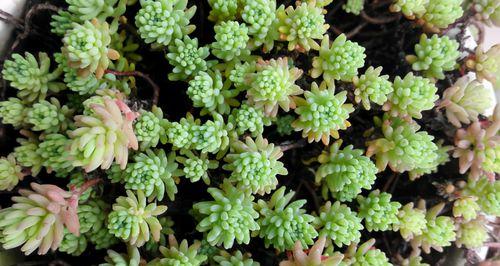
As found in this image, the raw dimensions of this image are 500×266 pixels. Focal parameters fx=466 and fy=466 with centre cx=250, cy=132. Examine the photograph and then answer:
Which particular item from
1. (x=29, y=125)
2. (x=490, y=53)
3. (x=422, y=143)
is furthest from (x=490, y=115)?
(x=29, y=125)

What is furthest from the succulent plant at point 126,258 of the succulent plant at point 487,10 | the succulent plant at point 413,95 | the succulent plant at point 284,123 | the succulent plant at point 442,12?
the succulent plant at point 487,10

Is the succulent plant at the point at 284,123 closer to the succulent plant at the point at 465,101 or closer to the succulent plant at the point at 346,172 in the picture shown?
the succulent plant at the point at 346,172

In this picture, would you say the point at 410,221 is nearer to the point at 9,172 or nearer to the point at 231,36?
the point at 231,36

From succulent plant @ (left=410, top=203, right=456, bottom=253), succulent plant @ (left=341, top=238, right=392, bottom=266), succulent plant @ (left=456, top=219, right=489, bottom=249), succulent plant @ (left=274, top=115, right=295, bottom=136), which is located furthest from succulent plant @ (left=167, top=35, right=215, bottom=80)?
succulent plant @ (left=456, top=219, right=489, bottom=249)

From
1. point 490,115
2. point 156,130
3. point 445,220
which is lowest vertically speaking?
Answer: point 445,220

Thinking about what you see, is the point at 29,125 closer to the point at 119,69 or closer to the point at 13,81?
the point at 13,81

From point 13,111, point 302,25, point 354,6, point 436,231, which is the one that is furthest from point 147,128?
point 436,231
